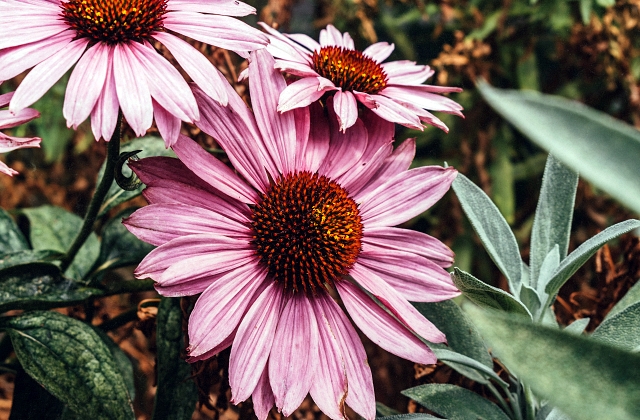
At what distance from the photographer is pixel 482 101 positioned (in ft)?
4.07

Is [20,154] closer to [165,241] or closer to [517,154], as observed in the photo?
[165,241]

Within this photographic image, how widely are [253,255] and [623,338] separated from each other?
12.3 inches

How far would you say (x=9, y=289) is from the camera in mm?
A: 509

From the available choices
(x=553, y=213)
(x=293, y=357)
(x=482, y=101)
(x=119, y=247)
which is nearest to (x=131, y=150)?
(x=119, y=247)

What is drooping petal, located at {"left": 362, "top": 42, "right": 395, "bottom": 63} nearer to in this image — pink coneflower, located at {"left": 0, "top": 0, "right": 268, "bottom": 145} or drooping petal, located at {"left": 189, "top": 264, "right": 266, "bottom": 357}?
pink coneflower, located at {"left": 0, "top": 0, "right": 268, "bottom": 145}

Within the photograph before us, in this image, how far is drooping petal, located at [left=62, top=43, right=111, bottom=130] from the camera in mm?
364

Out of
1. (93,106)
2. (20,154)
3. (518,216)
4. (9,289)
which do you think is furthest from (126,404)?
(518,216)

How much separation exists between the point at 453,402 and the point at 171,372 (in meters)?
0.27

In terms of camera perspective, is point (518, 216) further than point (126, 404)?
Yes

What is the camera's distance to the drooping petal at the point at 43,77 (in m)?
0.37

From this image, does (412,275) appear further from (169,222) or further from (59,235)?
(59,235)

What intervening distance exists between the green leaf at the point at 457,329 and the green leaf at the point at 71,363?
289 mm

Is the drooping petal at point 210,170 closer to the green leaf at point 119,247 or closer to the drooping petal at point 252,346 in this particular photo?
the drooping petal at point 252,346

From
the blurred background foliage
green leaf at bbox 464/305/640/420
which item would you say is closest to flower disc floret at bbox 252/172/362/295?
green leaf at bbox 464/305/640/420
